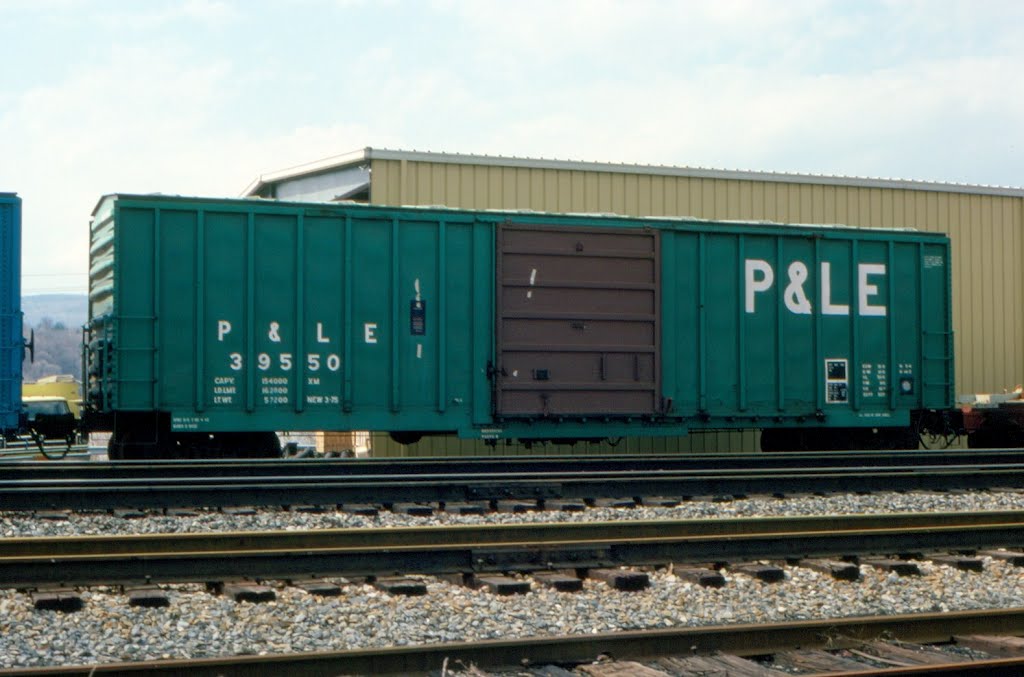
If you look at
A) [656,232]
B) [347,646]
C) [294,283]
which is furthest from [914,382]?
[347,646]

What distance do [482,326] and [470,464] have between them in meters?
2.18

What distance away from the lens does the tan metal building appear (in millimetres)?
20422

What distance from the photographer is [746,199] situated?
2278 centimetres

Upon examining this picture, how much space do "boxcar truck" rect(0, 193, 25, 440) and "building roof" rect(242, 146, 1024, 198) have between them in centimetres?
745

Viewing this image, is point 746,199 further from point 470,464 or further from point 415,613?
point 415,613

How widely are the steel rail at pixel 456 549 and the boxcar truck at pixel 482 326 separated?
6991mm

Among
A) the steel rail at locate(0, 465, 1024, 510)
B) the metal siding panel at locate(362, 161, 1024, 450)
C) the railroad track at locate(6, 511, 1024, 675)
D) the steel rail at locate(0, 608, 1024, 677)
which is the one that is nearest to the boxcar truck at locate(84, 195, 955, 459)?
the steel rail at locate(0, 465, 1024, 510)

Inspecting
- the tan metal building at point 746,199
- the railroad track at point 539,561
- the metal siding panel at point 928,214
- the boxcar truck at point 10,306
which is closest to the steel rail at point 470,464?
the boxcar truck at point 10,306

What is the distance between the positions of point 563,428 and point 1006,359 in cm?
1326

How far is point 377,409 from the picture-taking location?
14906 mm

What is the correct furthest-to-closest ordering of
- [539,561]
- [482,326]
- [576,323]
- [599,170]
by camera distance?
1. [599,170]
2. [576,323]
3. [482,326]
4. [539,561]

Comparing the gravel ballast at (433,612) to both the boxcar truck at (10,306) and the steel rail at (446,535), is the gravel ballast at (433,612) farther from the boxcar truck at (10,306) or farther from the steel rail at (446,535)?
the boxcar truck at (10,306)

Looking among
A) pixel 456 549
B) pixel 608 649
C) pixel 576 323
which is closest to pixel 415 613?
pixel 456 549

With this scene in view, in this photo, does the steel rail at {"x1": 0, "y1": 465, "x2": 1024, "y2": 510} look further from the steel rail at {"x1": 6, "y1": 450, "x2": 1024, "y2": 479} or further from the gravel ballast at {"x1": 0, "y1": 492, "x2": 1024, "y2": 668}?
the gravel ballast at {"x1": 0, "y1": 492, "x2": 1024, "y2": 668}
